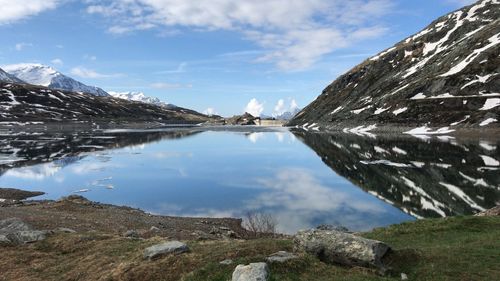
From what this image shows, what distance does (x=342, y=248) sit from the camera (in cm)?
1811

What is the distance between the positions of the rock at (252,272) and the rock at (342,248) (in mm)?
2980

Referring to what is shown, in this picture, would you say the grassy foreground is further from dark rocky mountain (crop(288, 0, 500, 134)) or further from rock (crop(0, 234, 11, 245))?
dark rocky mountain (crop(288, 0, 500, 134))

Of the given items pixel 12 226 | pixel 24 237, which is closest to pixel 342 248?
pixel 24 237

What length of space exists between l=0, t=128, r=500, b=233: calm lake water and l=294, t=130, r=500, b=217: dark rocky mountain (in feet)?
0.40

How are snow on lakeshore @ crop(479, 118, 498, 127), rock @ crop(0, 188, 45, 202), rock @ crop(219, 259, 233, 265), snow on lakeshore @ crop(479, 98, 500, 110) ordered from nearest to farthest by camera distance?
rock @ crop(219, 259, 233, 265) < rock @ crop(0, 188, 45, 202) < snow on lakeshore @ crop(479, 118, 498, 127) < snow on lakeshore @ crop(479, 98, 500, 110)

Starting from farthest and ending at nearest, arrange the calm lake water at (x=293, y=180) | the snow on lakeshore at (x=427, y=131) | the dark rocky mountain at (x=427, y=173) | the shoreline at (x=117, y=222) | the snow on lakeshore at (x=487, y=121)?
the snow on lakeshore at (x=427, y=131)
the snow on lakeshore at (x=487, y=121)
the dark rocky mountain at (x=427, y=173)
the calm lake water at (x=293, y=180)
the shoreline at (x=117, y=222)

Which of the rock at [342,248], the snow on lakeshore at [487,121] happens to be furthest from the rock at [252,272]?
the snow on lakeshore at [487,121]

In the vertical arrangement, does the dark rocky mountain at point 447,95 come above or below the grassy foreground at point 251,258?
above

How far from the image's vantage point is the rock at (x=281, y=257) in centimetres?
1756

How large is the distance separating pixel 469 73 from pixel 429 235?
152523 millimetres

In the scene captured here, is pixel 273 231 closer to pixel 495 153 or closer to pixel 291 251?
pixel 291 251

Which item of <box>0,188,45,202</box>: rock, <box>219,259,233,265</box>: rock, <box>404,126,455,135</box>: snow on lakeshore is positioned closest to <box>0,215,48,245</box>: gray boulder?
<box>219,259,233,265</box>: rock

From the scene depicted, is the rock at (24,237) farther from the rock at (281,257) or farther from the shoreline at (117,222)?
the rock at (281,257)

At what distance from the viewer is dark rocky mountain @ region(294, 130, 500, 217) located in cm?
5091
